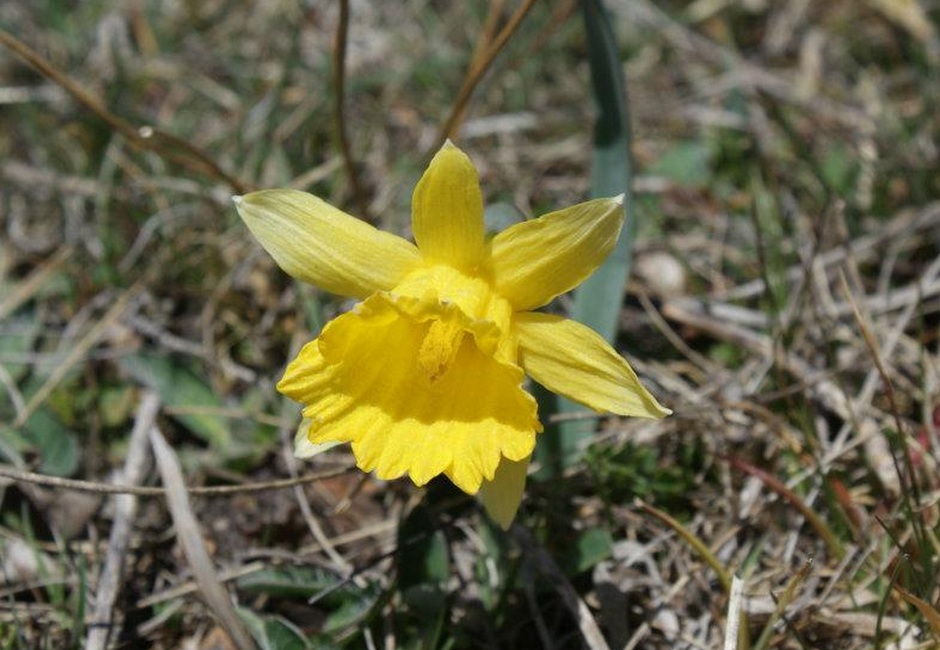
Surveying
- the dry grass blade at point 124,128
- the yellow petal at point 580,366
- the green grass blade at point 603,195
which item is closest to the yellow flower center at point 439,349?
the yellow petal at point 580,366

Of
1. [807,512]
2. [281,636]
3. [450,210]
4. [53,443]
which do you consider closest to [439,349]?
[450,210]

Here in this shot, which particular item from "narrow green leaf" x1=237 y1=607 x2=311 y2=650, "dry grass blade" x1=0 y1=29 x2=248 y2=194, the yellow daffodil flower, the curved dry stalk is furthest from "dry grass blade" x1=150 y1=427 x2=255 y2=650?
the curved dry stalk

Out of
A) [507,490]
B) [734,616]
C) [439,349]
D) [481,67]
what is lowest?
[734,616]

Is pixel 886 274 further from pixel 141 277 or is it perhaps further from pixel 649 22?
pixel 141 277

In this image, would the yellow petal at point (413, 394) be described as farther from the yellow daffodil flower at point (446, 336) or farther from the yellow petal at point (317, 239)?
the yellow petal at point (317, 239)

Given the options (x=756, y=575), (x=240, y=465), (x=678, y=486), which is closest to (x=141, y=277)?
(x=240, y=465)

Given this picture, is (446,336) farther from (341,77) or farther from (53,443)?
(53,443)

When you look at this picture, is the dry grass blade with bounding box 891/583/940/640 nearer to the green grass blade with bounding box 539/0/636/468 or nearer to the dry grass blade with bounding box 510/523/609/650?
the dry grass blade with bounding box 510/523/609/650
